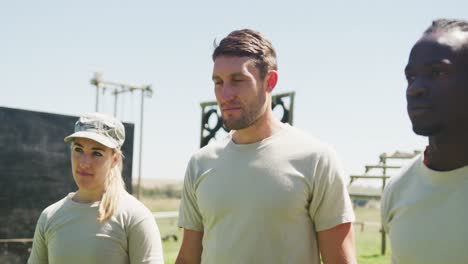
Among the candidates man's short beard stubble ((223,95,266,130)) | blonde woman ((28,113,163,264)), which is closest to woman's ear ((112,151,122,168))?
blonde woman ((28,113,163,264))

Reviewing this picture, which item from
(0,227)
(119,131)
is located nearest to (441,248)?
(119,131)

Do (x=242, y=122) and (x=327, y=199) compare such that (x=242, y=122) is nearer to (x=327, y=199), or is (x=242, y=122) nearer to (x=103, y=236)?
(x=327, y=199)

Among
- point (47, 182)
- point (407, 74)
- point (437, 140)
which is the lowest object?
point (47, 182)

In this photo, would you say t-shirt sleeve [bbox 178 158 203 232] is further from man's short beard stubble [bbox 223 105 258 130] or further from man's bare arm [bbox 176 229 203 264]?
man's short beard stubble [bbox 223 105 258 130]

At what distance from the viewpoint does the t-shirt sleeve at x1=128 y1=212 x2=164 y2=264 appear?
9.23ft

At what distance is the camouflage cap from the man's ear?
1028mm

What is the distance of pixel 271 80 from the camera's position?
2.57 meters

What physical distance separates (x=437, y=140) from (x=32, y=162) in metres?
7.64

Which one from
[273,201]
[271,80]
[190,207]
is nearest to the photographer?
[273,201]

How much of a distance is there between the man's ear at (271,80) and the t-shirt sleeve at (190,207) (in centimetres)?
54

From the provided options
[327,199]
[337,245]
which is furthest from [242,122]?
[337,245]

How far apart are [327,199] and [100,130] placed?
1.41 meters

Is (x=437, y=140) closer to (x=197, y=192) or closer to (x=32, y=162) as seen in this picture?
(x=197, y=192)

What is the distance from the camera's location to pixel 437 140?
6.00 feet
